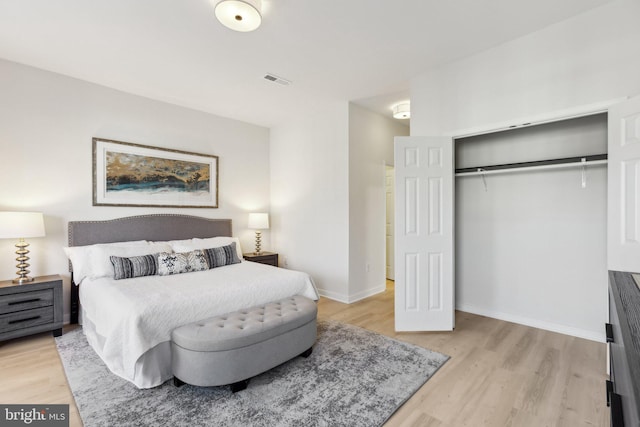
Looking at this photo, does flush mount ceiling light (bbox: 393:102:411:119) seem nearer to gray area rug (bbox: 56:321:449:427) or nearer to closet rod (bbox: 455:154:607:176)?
closet rod (bbox: 455:154:607:176)

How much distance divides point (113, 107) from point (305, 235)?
10.3ft

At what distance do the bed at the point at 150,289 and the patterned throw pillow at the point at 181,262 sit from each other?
60 millimetres

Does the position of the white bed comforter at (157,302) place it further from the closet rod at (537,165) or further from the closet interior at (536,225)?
the closet rod at (537,165)

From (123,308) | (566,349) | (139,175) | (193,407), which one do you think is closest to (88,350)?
(123,308)

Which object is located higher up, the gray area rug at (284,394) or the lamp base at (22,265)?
the lamp base at (22,265)

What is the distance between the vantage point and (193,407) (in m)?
2.06

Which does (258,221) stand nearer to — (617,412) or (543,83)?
(543,83)

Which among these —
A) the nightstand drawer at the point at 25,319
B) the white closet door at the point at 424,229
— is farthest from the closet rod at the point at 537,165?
the nightstand drawer at the point at 25,319

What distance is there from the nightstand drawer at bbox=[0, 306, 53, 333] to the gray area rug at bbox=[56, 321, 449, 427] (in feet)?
1.52

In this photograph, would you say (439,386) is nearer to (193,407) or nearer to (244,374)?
(244,374)

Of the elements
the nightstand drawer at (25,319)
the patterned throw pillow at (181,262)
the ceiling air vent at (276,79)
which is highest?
the ceiling air vent at (276,79)

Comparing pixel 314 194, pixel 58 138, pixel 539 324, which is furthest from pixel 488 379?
pixel 58 138

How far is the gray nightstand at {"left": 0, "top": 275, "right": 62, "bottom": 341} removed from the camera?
288 cm

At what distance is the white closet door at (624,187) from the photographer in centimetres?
215
